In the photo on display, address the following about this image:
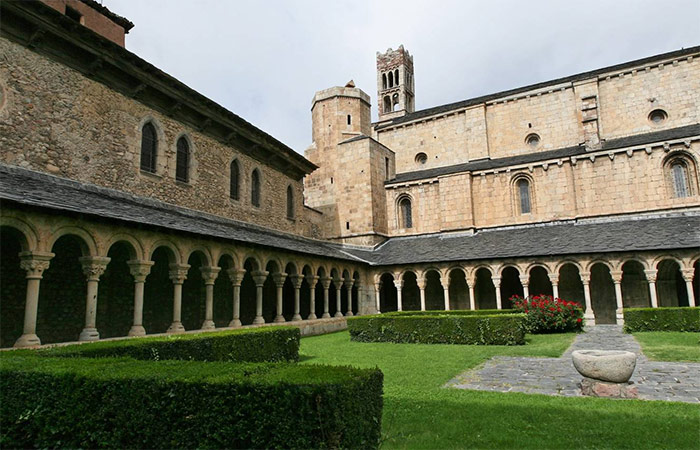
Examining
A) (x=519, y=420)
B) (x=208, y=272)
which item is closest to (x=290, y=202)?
(x=208, y=272)

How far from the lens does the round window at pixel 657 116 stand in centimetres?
2505

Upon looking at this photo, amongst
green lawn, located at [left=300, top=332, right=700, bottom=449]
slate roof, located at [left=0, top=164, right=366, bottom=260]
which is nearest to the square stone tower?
slate roof, located at [left=0, top=164, right=366, bottom=260]

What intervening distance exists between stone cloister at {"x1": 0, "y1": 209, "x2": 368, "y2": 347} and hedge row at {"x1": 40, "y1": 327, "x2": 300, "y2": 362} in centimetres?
303

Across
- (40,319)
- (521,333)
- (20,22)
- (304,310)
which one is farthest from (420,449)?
(304,310)

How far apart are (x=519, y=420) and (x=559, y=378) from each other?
3.05 meters

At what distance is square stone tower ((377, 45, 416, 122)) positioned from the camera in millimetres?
45656

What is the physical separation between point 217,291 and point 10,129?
900cm

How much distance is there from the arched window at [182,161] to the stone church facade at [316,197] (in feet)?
0.18

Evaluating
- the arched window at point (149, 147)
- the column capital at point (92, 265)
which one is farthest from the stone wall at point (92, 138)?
the column capital at point (92, 265)

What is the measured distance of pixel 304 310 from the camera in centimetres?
2422

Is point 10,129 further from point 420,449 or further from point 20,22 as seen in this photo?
point 420,449

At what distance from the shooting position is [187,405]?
4047 mm

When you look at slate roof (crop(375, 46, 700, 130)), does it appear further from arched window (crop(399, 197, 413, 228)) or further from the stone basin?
the stone basin

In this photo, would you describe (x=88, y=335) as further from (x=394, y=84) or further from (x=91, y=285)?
(x=394, y=84)
